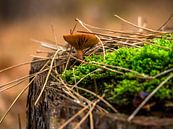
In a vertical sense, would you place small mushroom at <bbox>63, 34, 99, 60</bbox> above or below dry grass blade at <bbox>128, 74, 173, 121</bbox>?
above

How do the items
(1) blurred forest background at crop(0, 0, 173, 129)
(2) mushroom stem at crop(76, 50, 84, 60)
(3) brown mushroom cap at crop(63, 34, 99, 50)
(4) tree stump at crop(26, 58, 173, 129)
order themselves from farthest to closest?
(1) blurred forest background at crop(0, 0, 173, 129) < (2) mushroom stem at crop(76, 50, 84, 60) < (3) brown mushroom cap at crop(63, 34, 99, 50) < (4) tree stump at crop(26, 58, 173, 129)

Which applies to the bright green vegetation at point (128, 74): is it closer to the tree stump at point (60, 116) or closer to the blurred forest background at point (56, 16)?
the tree stump at point (60, 116)

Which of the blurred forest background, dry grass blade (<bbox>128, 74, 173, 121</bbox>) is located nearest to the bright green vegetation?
dry grass blade (<bbox>128, 74, 173, 121</bbox>)

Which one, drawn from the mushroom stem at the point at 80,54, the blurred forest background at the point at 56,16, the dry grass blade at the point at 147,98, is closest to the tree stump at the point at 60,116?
the dry grass blade at the point at 147,98

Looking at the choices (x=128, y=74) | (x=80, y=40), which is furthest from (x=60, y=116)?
(x=80, y=40)

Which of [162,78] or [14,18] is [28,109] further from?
[14,18]

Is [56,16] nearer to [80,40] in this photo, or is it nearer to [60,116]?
[80,40]

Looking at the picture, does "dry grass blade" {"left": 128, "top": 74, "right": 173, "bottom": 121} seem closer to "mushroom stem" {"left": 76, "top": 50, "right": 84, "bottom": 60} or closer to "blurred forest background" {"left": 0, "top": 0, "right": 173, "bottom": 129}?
"mushroom stem" {"left": 76, "top": 50, "right": 84, "bottom": 60}
